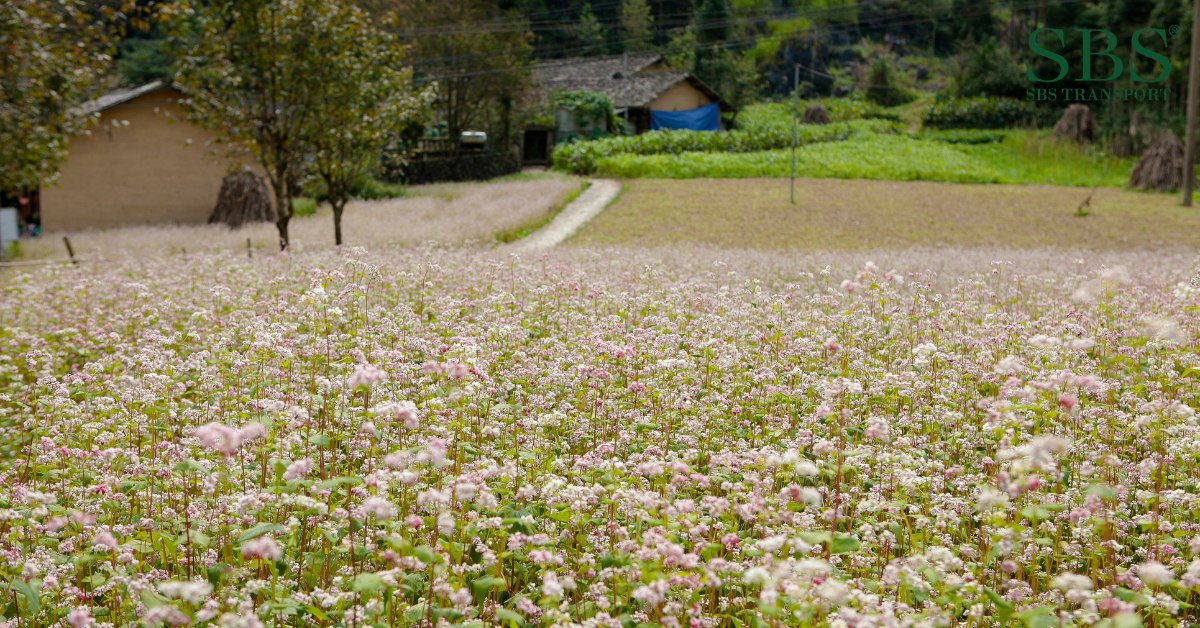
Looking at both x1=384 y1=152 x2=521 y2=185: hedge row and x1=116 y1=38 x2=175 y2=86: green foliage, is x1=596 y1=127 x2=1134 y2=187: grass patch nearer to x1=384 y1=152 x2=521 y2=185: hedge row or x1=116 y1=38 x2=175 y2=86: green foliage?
x1=384 y1=152 x2=521 y2=185: hedge row

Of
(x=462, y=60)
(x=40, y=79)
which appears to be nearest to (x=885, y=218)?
(x=40, y=79)

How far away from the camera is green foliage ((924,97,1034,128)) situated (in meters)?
55.1

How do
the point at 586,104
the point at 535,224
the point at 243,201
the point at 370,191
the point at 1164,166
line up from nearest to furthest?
the point at 535,224 < the point at 243,201 < the point at 1164,166 < the point at 370,191 < the point at 586,104

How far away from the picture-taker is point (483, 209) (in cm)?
2998

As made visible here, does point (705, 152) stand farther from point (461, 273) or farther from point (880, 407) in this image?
point (880, 407)

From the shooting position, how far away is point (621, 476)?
4645mm

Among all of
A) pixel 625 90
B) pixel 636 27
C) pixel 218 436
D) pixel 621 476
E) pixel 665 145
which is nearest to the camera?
pixel 218 436

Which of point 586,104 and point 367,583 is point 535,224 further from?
point 586,104

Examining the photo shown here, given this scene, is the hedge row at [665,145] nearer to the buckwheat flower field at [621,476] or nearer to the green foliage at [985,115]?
the green foliage at [985,115]

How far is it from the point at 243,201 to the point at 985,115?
44.4 m

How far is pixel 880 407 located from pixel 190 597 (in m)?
5.11

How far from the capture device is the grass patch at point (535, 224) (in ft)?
80.1

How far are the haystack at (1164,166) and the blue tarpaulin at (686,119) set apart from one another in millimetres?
26203

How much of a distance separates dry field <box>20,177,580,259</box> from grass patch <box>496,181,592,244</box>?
0.34 ft
